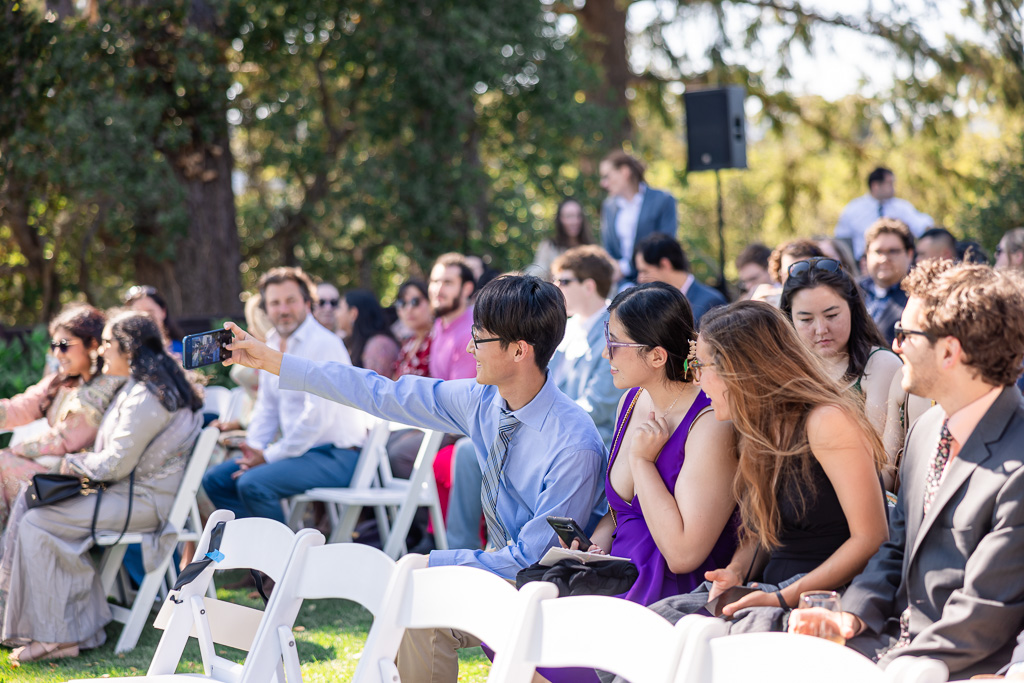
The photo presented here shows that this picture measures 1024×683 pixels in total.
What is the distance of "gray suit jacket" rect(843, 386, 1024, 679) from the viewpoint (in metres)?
1.90

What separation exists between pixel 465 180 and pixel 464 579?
28.8ft

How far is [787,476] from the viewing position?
2.35m

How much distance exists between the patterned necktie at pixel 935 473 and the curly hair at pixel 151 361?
3498mm

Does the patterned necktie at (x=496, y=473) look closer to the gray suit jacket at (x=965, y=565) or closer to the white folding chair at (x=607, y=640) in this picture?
the white folding chair at (x=607, y=640)

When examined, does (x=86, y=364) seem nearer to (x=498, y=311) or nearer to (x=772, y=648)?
(x=498, y=311)

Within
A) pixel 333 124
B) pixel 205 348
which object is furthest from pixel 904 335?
pixel 333 124

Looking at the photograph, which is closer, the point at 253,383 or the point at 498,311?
the point at 498,311

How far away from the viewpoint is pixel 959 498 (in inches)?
79.1

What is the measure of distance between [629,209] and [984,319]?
5.80 metres

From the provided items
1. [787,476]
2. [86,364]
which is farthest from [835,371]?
[86,364]

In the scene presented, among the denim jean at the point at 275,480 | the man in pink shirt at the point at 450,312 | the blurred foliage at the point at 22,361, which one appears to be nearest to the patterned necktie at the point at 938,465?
the denim jean at the point at 275,480

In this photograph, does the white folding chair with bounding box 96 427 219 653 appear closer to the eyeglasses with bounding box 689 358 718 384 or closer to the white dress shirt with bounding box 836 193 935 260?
the eyeglasses with bounding box 689 358 718 384

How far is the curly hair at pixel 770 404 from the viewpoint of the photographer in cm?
235

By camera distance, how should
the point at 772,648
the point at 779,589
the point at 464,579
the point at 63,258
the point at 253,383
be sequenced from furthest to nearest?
the point at 63,258 → the point at 253,383 → the point at 779,589 → the point at 464,579 → the point at 772,648
